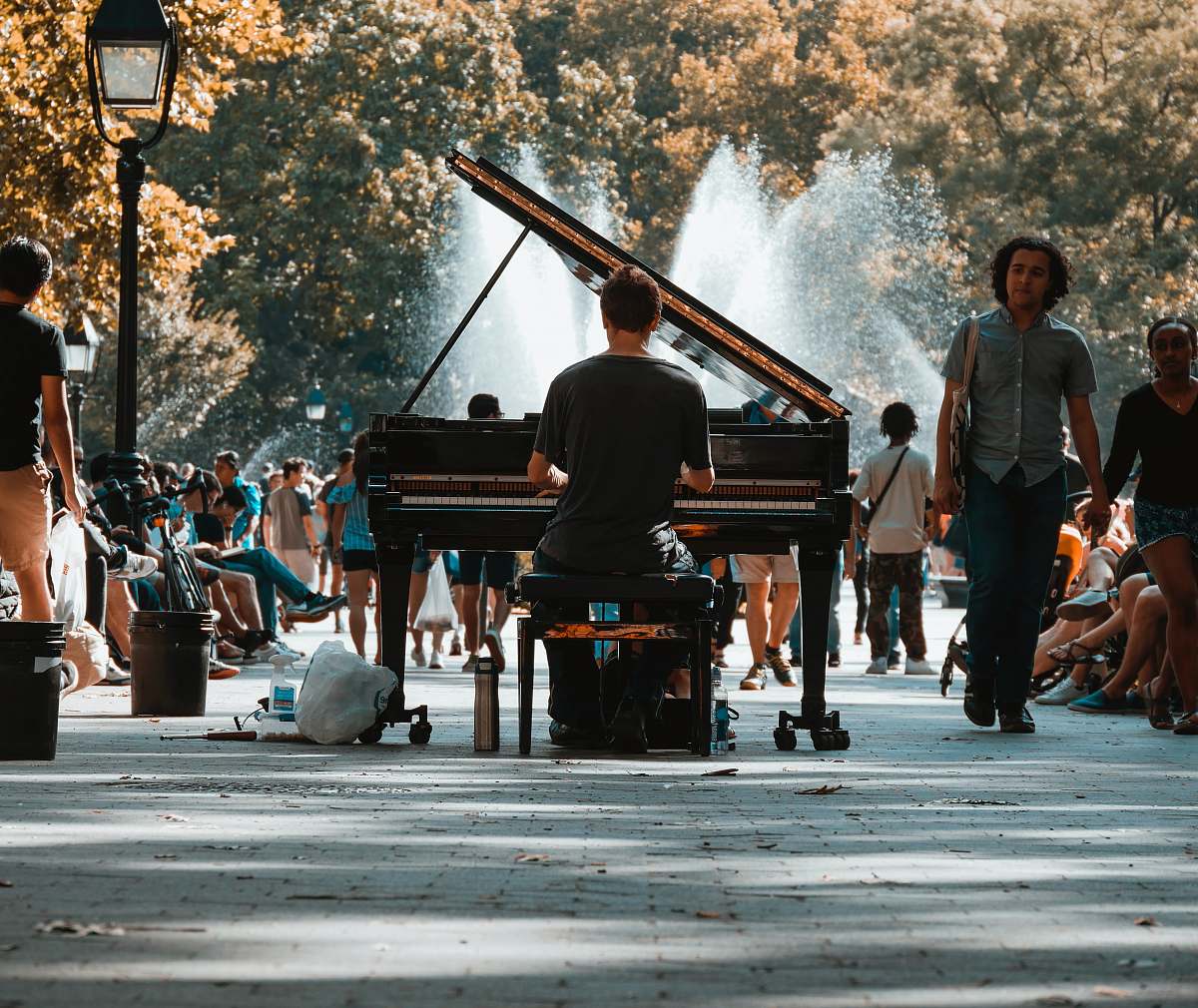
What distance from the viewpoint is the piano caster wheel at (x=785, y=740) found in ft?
32.4

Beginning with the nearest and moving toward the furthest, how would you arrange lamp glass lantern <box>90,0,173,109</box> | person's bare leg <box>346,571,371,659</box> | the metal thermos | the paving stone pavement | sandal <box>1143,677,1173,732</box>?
the paving stone pavement, the metal thermos, sandal <box>1143,677,1173,732</box>, lamp glass lantern <box>90,0,173,109</box>, person's bare leg <box>346,571,371,659</box>

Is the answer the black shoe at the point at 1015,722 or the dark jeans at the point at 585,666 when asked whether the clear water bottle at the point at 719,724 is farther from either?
the black shoe at the point at 1015,722

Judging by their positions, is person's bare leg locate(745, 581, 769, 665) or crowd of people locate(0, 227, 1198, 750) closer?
crowd of people locate(0, 227, 1198, 750)

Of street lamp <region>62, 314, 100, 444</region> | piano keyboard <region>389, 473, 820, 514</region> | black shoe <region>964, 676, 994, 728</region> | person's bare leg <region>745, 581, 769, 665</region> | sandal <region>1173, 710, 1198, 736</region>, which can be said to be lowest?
sandal <region>1173, 710, 1198, 736</region>

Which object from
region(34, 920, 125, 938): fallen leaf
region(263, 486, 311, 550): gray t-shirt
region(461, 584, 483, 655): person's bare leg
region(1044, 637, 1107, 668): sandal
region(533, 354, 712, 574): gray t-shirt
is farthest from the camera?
region(263, 486, 311, 550): gray t-shirt

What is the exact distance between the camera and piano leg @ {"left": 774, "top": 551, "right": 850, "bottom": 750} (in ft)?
32.8

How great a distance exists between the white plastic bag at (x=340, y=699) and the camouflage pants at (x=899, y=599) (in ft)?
27.1

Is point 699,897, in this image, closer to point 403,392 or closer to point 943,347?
point 943,347

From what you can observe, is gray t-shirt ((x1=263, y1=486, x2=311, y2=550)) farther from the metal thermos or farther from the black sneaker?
the metal thermos

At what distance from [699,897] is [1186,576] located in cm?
608

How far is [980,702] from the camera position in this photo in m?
11.3

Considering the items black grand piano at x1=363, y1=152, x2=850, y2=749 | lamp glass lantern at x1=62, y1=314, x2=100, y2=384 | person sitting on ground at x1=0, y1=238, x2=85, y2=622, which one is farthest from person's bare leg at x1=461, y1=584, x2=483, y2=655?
lamp glass lantern at x1=62, y1=314, x2=100, y2=384

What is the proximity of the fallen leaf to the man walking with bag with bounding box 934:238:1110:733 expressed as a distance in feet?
22.0

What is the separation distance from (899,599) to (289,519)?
31.3 ft
